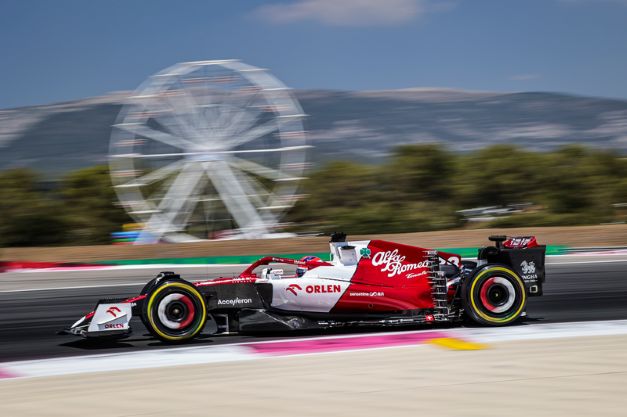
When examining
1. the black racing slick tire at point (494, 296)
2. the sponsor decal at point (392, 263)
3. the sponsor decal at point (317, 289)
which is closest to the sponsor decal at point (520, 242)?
the black racing slick tire at point (494, 296)

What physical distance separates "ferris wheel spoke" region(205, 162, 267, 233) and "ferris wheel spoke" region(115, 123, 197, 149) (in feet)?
4.47

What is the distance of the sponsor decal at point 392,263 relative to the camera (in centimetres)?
856

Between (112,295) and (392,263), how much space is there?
7.43m

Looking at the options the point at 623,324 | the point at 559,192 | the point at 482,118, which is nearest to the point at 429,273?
the point at 623,324

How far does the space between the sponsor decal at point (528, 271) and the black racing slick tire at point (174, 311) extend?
3.56m

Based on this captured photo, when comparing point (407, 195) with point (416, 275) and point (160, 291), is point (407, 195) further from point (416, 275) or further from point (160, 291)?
point (160, 291)

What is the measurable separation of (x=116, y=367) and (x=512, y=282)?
4.31 metres

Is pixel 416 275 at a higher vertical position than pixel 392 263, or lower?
lower

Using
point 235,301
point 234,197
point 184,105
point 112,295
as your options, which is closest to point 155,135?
point 184,105

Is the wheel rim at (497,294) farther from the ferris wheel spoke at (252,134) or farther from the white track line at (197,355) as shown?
the ferris wheel spoke at (252,134)

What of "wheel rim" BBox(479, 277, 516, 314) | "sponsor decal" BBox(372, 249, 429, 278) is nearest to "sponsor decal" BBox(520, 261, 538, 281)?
"wheel rim" BBox(479, 277, 516, 314)

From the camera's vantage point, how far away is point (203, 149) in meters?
30.8

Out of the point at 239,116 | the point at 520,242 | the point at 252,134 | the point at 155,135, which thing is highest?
the point at 239,116

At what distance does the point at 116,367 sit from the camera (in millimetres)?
7094
